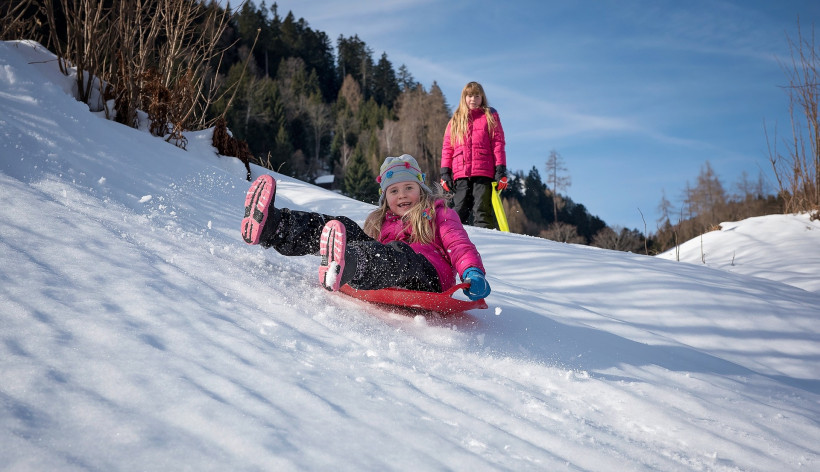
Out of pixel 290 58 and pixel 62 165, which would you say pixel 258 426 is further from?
pixel 290 58

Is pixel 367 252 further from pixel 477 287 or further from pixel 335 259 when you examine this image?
pixel 477 287

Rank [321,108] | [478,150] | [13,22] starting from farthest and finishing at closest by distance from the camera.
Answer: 1. [321,108]
2. [478,150]
3. [13,22]

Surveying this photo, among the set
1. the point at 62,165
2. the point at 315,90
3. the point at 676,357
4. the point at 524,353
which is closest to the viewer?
the point at 524,353

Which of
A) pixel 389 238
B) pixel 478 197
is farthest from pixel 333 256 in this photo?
pixel 478 197

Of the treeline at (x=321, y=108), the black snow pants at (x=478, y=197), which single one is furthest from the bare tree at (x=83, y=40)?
the treeline at (x=321, y=108)

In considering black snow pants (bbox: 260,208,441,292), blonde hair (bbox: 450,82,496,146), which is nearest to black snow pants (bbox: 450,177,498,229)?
blonde hair (bbox: 450,82,496,146)

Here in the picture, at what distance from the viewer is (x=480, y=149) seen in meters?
4.37

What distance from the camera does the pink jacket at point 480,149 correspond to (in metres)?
4.37

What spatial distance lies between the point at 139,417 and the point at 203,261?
940mm

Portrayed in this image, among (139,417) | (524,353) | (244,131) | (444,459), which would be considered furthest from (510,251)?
(244,131)

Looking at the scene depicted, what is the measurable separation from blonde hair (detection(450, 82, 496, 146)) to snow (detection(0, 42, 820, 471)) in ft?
7.07

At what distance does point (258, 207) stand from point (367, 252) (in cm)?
42

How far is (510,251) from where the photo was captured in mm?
3131

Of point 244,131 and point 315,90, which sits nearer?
point 244,131
